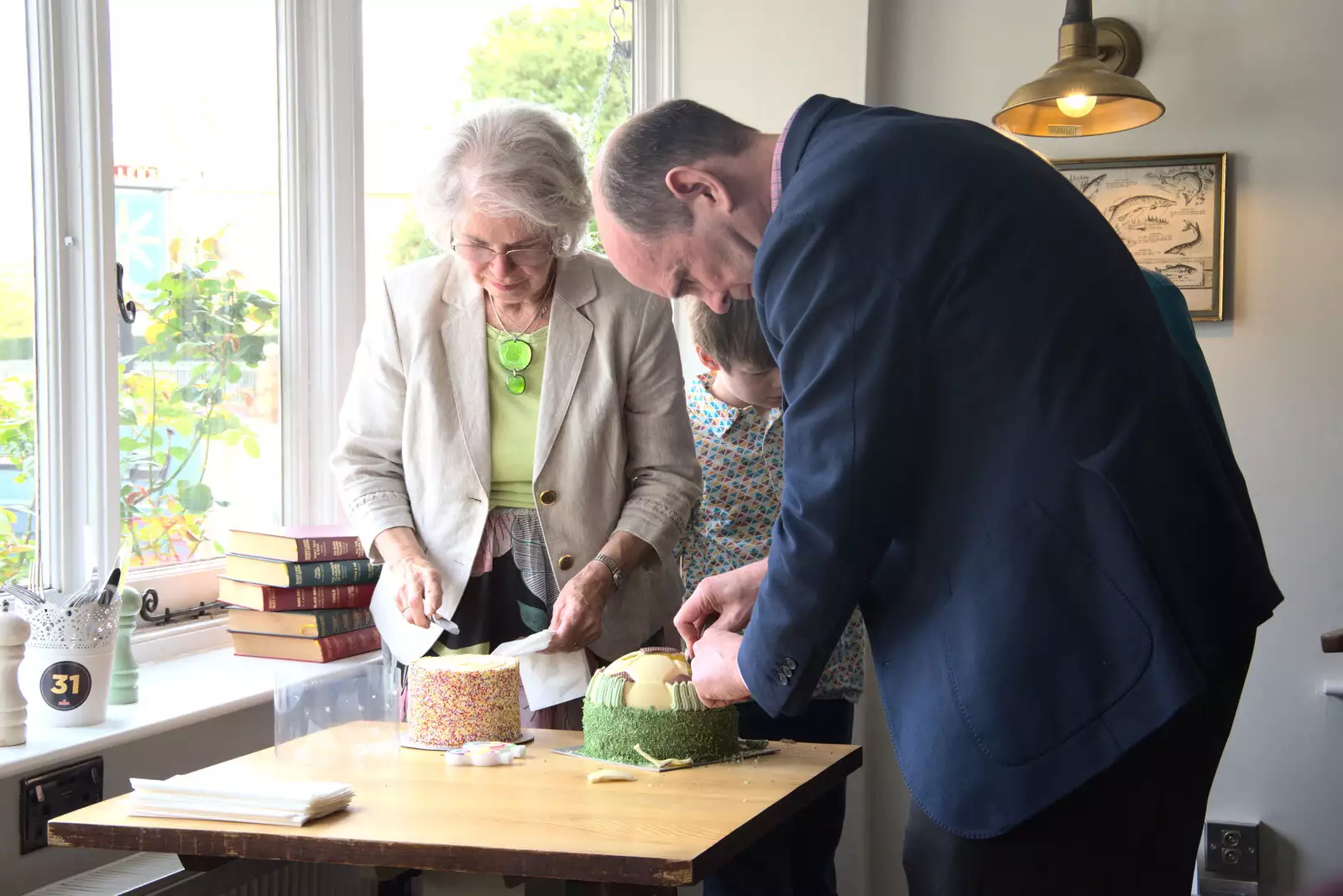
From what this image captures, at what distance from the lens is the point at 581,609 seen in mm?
1936

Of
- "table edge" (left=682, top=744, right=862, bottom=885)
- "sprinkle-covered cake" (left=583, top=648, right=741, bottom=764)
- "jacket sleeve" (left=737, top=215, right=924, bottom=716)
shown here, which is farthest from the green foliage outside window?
"jacket sleeve" (left=737, top=215, right=924, bottom=716)

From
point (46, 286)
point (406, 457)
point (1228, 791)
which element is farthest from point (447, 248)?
point (1228, 791)

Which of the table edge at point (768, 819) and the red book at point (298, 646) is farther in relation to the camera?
the red book at point (298, 646)

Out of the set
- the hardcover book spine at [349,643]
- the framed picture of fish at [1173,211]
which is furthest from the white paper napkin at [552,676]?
the framed picture of fish at [1173,211]

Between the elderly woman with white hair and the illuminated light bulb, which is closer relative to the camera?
the elderly woman with white hair

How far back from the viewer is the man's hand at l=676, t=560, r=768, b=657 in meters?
1.65

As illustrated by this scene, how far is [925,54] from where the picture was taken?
374cm

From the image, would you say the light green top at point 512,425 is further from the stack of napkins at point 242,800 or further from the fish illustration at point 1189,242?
the fish illustration at point 1189,242

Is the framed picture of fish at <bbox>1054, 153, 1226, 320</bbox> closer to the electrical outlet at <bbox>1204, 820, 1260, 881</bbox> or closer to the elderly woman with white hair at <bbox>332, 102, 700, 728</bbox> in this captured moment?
the electrical outlet at <bbox>1204, 820, 1260, 881</bbox>

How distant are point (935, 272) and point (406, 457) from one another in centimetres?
120

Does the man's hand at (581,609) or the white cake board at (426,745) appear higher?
the man's hand at (581,609)

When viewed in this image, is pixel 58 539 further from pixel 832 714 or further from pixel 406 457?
pixel 832 714

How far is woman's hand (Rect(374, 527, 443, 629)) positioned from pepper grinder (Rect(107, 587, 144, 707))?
0.45 m

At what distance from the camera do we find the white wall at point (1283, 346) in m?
3.43
